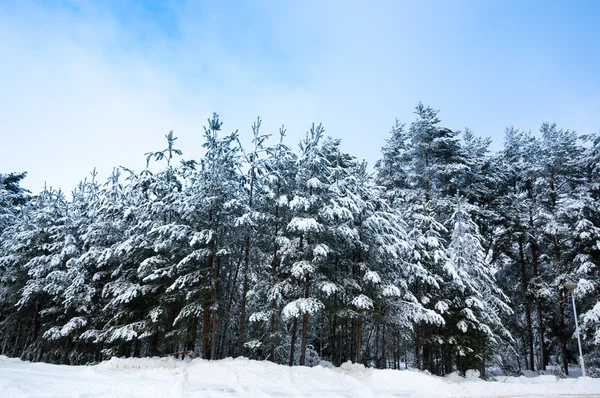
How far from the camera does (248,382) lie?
10.2 m

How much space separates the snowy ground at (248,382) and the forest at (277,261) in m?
1.59

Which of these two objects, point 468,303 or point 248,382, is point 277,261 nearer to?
point 248,382

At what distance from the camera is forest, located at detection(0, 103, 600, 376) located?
1345cm

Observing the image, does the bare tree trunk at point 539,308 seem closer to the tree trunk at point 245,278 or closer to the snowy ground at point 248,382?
the snowy ground at point 248,382

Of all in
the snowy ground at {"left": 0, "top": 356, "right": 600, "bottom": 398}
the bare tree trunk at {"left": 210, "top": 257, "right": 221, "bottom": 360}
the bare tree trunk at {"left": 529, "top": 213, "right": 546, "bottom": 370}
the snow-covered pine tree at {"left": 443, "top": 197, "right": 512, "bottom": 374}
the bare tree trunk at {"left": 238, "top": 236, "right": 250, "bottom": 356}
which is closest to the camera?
the snowy ground at {"left": 0, "top": 356, "right": 600, "bottom": 398}

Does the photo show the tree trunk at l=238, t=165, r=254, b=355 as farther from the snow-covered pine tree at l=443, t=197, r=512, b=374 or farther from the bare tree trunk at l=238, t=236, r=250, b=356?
the snow-covered pine tree at l=443, t=197, r=512, b=374

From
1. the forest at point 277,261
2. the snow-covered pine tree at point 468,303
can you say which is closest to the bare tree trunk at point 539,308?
the forest at point 277,261

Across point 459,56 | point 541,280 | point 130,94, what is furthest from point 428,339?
point 459,56

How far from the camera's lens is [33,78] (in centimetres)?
2370

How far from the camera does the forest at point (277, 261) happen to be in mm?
13453

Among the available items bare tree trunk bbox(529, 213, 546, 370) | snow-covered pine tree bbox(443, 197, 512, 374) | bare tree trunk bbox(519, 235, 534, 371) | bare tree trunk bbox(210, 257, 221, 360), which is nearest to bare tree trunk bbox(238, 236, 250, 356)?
bare tree trunk bbox(210, 257, 221, 360)

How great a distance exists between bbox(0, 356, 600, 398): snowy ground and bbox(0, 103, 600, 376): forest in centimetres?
159

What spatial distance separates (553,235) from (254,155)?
16.8m

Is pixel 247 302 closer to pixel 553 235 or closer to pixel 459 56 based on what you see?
pixel 553 235
